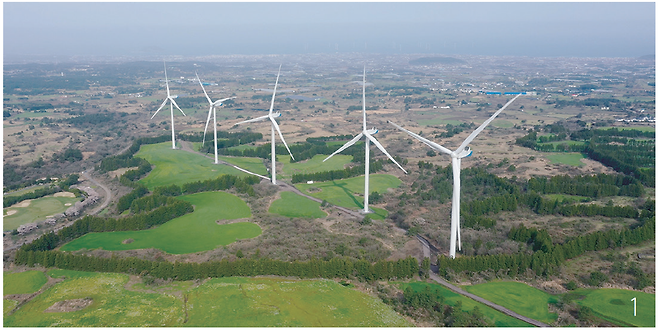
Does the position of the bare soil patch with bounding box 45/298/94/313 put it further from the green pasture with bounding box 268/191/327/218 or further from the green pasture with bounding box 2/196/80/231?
the green pasture with bounding box 268/191/327/218

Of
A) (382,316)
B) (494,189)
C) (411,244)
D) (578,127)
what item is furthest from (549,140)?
(382,316)

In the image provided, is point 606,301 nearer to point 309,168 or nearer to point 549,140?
point 309,168

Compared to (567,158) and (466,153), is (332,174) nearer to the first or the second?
(466,153)

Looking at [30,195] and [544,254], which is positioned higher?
[544,254]

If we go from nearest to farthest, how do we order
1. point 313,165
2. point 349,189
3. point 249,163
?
1. point 349,189
2. point 313,165
3. point 249,163

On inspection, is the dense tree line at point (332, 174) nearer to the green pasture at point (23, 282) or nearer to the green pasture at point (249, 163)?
the green pasture at point (249, 163)

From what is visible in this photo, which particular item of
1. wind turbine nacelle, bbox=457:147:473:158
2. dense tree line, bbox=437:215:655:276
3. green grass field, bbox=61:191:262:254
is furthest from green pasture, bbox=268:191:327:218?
wind turbine nacelle, bbox=457:147:473:158

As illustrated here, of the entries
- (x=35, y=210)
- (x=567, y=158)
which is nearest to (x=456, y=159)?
(x=35, y=210)
